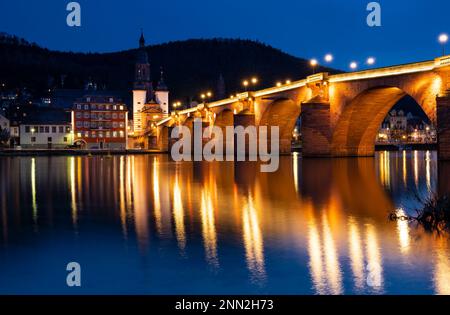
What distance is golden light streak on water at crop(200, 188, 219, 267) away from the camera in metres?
12.4

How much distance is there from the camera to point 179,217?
1845 cm

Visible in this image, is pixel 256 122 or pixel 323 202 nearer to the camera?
pixel 323 202

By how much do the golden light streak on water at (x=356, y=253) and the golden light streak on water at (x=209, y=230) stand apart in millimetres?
2547

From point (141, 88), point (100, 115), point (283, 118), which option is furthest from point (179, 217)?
point (141, 88)

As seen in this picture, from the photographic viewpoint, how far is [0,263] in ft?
39.3

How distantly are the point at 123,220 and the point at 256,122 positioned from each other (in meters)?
62.8

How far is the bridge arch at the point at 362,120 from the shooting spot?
2185 inches

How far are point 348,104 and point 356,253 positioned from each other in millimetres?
44947

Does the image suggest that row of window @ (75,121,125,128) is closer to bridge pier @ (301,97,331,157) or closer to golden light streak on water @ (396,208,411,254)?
bridge pier @ (301,97,331,157)

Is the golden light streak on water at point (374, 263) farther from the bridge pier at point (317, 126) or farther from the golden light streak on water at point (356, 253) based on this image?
the bridge pier at point (317, 126)

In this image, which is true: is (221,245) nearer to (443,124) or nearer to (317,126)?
(443,124)
